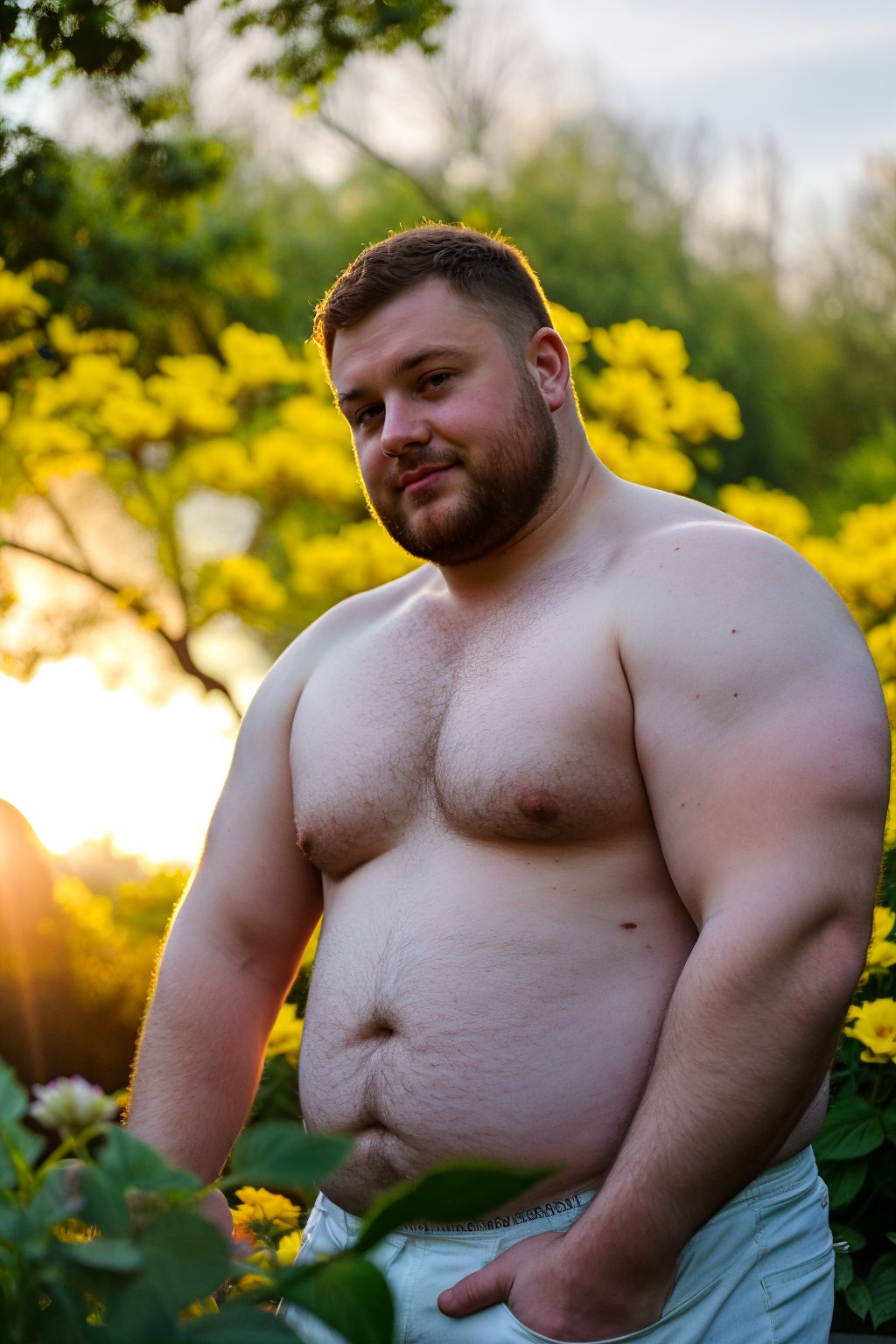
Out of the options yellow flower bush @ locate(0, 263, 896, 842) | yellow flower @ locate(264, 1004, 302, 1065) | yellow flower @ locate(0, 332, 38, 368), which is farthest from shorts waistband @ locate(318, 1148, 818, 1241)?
yellow flower @ locate(0, 332, 38, 368)

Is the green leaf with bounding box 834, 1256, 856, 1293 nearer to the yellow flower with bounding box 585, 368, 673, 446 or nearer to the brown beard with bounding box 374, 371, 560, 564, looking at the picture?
the brown beard with bounding box 374, 371, 560, 564

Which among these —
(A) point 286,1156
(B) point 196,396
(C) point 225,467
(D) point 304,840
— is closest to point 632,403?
(C) point 225,467

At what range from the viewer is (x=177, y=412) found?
341 centimetres

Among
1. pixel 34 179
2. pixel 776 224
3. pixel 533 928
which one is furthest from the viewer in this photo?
pixel 776 224

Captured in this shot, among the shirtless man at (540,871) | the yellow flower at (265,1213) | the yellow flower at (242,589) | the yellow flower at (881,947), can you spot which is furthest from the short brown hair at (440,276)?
the yellow flower at (242,589)

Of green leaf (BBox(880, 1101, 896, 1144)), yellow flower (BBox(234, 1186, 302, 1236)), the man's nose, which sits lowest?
green leaf (BBox(880, 1101, 896, 1144))

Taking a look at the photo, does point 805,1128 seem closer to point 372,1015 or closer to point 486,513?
point 372,1015

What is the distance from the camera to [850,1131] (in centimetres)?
175

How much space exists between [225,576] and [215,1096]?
1880 mm

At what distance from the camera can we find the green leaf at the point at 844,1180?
173 cm

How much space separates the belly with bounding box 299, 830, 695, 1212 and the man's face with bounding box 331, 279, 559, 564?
1.44ft

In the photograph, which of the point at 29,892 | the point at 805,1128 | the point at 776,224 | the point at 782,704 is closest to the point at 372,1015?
the point at 805,1128

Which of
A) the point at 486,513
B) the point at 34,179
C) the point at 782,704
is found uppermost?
the point at 34,179

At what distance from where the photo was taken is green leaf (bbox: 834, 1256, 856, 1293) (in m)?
1.70
